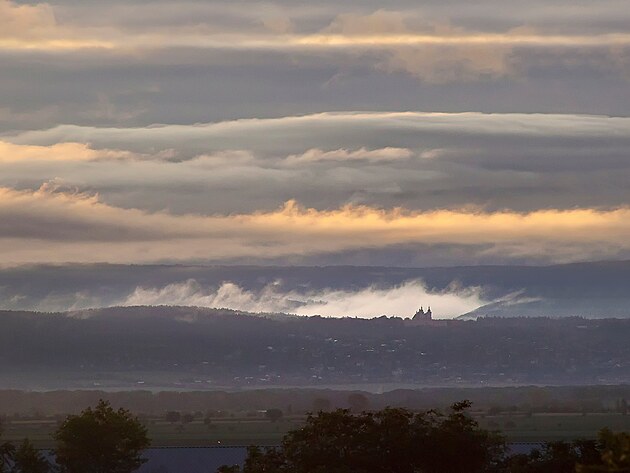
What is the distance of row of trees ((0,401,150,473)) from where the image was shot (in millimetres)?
177875

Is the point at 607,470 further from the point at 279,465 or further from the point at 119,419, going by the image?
the point at 119,419

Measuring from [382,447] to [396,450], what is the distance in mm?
1009

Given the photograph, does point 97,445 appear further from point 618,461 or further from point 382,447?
point 618,461

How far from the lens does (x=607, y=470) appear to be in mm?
85625

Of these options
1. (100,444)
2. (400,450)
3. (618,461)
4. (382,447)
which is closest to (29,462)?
(100,444)

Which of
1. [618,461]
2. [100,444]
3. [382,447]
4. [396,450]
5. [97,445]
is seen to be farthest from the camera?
[100,444]

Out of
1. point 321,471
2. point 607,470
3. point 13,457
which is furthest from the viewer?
point 13,457

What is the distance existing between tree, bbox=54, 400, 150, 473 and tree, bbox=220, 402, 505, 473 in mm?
44560

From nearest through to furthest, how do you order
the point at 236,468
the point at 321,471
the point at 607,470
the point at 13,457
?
the point at 607,470 < the point at 321,471 < the point at 236,468 < the point at 13,457

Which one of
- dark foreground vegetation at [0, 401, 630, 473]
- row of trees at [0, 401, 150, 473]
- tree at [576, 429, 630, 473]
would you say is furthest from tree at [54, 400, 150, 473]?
tree at [576, 429, 630, 473]

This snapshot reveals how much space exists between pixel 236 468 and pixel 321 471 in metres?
9.87

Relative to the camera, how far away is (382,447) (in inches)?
5148

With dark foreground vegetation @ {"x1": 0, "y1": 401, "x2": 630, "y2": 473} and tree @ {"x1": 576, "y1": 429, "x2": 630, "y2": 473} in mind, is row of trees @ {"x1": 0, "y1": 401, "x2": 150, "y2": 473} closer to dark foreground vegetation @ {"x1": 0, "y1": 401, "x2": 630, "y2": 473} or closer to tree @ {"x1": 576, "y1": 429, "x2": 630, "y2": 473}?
dark foreground vegetation @ {"x1": 0, "y1": 401, "x2": 630, "y2": 473}

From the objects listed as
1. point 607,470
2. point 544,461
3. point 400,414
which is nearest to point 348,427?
point 400,414
